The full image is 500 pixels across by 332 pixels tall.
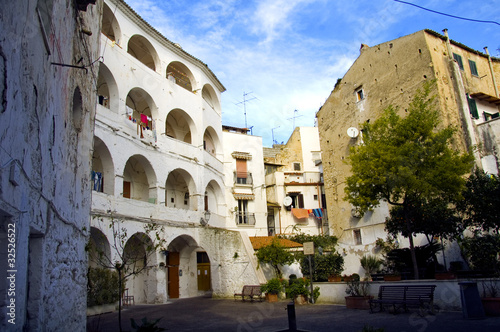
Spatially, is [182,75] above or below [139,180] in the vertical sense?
above

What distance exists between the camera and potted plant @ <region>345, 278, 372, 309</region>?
46.4ft

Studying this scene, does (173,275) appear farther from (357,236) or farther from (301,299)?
(357,236)

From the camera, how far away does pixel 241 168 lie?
3164 cm

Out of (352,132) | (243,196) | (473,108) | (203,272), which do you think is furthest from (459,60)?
(203,272)

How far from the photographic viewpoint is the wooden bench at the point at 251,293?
1928cm

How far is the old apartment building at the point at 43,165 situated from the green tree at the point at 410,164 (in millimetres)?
10739

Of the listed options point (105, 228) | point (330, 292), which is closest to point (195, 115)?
point (105, 228)

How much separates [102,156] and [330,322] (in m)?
12.8

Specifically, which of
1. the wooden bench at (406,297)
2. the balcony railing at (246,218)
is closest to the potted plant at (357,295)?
the wooden bench at (406,297)

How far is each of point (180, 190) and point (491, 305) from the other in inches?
761

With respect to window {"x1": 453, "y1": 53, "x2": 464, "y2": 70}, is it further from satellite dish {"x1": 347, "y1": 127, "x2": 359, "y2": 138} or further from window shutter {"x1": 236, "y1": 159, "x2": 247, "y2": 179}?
window shutter {"x1": 236, "y1": 159, "x2": 247, "y2": 179}

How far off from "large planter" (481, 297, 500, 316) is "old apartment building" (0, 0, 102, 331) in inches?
400

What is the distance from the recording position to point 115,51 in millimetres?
20094

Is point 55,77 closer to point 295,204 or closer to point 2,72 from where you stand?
point 2,72
